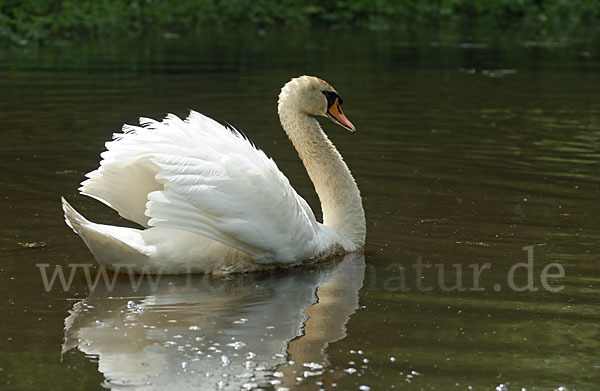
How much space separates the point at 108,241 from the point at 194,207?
53cm

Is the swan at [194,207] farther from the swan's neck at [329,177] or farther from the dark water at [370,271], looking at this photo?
the swan's neck at [329,177]

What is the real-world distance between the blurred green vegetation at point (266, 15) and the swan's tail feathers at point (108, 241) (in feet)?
56.1

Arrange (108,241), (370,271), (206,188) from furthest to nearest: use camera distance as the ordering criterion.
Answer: (370,271), (206,188), (108,241)

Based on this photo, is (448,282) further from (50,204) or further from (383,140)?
(383,140)

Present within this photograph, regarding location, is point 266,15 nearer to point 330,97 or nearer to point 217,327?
point 330,97

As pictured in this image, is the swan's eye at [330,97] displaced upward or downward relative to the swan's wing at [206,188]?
upward

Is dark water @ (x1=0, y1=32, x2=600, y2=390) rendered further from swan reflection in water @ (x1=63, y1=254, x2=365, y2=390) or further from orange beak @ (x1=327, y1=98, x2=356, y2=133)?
orange beak @ (x1=327, y1=98, x2=356, y2=133)

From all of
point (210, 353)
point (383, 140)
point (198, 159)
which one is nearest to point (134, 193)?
point (198, 159)

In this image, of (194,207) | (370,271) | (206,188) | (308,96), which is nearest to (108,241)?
(194,207)

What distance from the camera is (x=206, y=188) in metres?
6.14

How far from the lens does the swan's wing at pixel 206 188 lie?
6105mm

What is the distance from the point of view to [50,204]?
8.20 metres

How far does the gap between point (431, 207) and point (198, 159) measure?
2.64 m

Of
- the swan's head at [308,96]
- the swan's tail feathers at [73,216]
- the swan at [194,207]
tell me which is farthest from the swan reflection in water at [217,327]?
the swan's head at [308,96]
